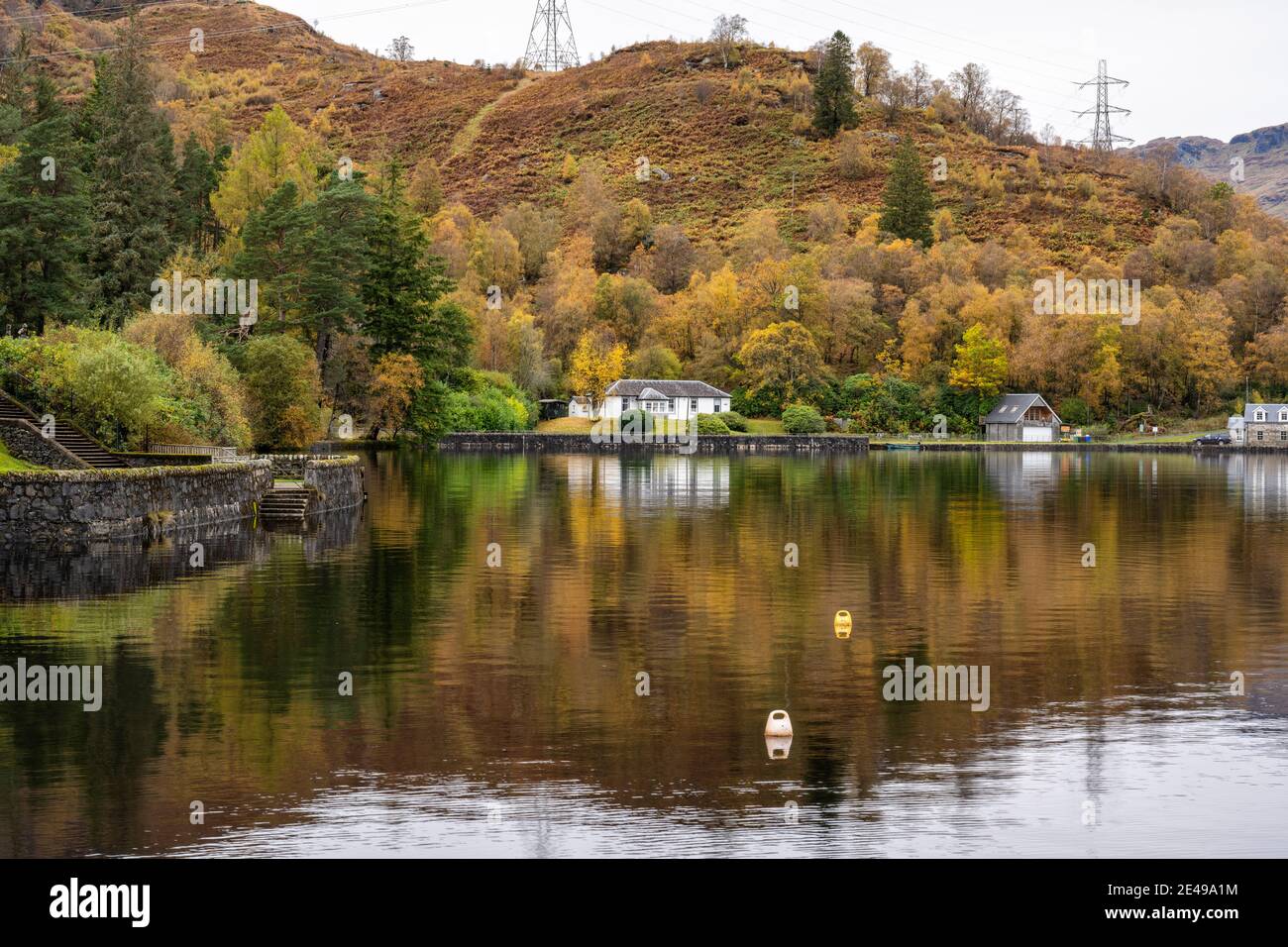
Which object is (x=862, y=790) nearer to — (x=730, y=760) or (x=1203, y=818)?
(x=730, y=760)

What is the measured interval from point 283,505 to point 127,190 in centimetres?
4133

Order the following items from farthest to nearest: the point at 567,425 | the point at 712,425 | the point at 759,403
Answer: the point at 759,403, the point at 567,425, the point at 712,425

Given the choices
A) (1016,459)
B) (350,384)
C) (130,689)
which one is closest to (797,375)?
(1016,459)

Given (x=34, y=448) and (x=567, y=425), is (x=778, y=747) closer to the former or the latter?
(x=34, y=448)

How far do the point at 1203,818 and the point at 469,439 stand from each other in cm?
11321

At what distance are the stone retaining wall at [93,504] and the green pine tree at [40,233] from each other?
24.4 meters

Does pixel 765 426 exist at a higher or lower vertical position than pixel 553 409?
lower

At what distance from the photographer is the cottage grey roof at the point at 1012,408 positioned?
149875 millimetres

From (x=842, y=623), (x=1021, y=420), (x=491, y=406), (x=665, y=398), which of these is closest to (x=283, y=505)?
(x=842, y=623)

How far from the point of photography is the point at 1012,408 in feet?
495

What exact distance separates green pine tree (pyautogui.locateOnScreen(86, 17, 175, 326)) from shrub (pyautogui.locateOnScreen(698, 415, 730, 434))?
62.3m

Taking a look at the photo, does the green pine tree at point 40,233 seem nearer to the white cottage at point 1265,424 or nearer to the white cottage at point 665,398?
the white cottage at point 665,398
